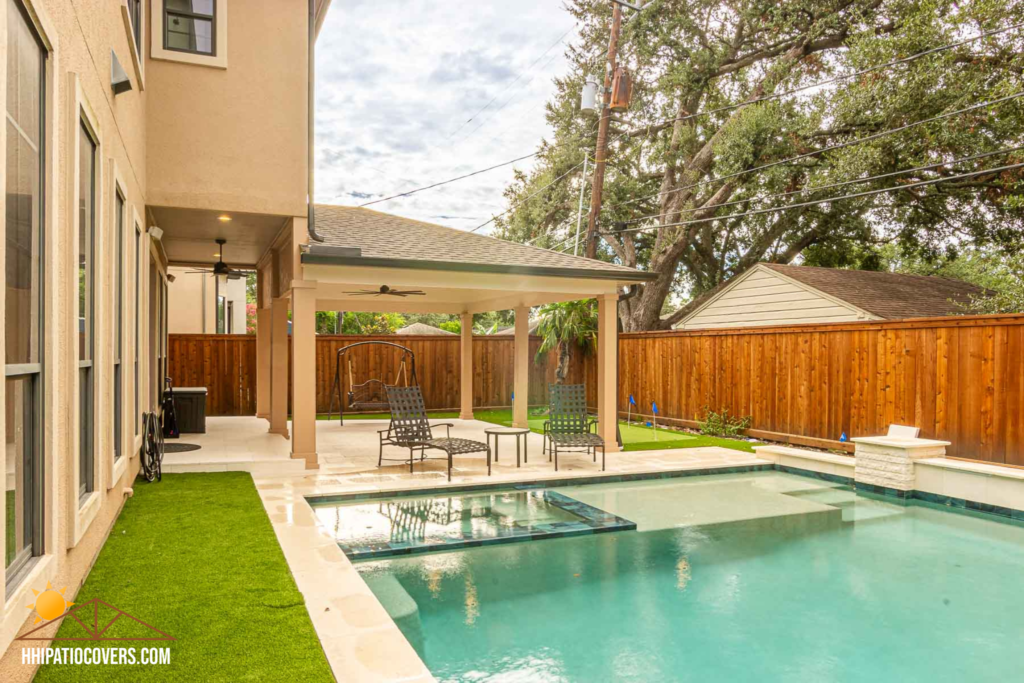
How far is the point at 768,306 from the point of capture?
1395 cm

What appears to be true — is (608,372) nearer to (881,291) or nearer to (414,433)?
(414,433)

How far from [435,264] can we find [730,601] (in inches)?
219

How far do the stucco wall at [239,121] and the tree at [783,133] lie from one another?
6.65m

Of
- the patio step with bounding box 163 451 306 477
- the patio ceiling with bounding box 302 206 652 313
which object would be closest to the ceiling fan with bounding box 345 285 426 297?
the patio ceiling with bounding box 302 206 652 313

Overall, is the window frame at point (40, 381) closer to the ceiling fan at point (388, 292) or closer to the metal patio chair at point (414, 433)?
the metal patio chair at point (414, 433)

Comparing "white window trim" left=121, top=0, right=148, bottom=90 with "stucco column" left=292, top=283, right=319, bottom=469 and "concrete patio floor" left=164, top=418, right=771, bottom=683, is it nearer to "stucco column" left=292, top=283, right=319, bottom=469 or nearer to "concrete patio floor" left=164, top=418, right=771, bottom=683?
"stucco column" left=292, top=283, right=319, bottom=469

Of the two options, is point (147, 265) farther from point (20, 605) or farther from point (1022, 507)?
point (1022, 507)

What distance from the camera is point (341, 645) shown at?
335 cm

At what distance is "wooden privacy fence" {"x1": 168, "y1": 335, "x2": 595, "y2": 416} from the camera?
14875mm

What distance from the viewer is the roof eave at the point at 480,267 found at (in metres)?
8.20

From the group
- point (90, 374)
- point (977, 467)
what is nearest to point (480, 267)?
point (90, 374)

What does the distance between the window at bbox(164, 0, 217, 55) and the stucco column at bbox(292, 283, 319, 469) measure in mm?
3039

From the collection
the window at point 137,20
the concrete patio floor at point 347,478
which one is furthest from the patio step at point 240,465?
the window at point 137,20

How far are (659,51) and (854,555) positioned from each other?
1675 cm
